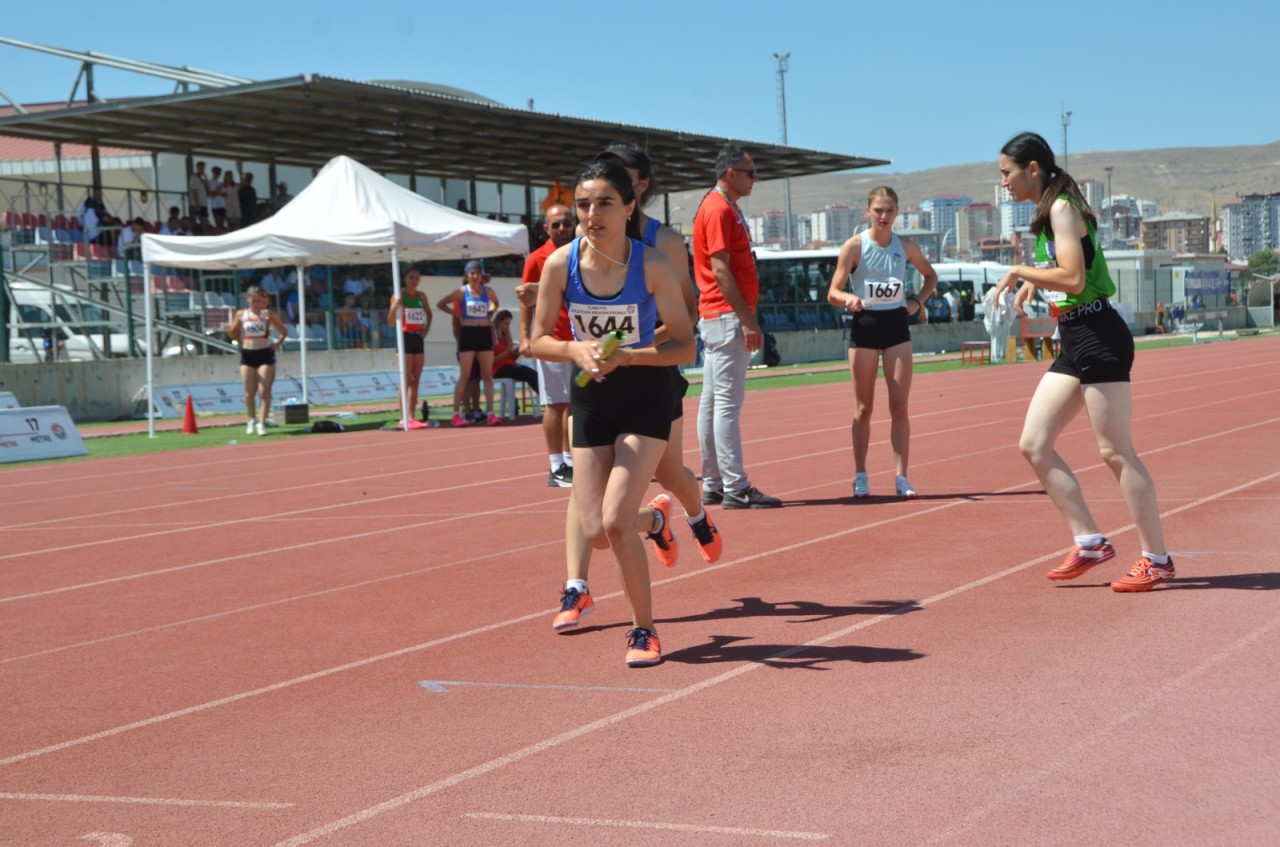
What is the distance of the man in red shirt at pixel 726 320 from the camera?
9867 millimetres

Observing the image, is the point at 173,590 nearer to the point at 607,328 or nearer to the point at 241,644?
the point at 241,644

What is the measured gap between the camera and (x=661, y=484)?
22.9 feet

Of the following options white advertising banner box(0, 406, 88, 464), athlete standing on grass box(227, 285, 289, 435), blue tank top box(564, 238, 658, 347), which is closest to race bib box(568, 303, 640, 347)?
blue tank top box(564, 238, 658, 347)

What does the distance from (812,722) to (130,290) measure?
2449 cm

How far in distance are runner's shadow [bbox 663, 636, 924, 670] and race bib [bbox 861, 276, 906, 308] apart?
4.56 m

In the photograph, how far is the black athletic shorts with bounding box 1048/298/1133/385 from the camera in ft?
22.2

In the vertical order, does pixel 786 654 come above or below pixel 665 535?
below

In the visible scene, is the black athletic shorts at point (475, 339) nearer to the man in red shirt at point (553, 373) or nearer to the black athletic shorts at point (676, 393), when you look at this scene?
the man in red shirt at point (553, 373)

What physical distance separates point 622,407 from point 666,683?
1085mm

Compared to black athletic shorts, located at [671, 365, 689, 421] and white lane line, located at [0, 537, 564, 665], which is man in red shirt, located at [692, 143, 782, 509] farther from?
black athletic shorts, located at [671, 365, 689, 421]

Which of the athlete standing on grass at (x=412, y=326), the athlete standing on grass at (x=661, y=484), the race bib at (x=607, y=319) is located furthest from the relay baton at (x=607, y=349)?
the athlete standing on grass at (x=412, y=326)

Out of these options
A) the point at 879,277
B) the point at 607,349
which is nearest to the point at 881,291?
the point at 879,277

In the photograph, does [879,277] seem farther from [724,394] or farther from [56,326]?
[56,326]

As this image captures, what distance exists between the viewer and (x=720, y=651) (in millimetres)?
6121
